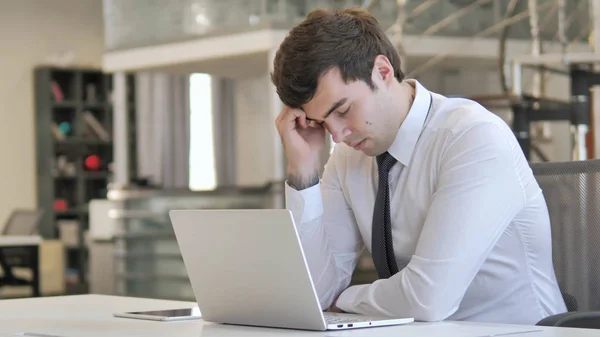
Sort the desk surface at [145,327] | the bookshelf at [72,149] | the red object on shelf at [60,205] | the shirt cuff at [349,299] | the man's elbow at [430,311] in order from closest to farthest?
the desk surface at [145,327] → the man's elbow at [430,311] → the shirt cuff at [349,299] → the bookshelf at [72,149] → the red object on shelf at [60,205]

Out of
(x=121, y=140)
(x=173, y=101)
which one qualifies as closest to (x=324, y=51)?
(x=121, y=140)

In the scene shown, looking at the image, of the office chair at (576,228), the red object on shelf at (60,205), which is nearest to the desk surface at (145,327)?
the office chair at (576,228)

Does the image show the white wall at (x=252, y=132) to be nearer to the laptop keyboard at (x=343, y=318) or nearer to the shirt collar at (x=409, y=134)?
the shirt collar at (x=409, y=134)

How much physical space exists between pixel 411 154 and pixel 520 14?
18.9ft

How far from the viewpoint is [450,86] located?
8828 mm

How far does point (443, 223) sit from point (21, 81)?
10074 mm

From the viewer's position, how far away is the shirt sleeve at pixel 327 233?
7.11ft

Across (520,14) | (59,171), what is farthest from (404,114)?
(59,171)

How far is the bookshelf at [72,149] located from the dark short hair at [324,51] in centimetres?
931

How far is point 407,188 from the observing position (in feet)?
6.79

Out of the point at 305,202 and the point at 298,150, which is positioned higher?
the point at 298,150

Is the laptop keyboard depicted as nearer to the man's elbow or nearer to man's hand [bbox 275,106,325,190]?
the man's elbow

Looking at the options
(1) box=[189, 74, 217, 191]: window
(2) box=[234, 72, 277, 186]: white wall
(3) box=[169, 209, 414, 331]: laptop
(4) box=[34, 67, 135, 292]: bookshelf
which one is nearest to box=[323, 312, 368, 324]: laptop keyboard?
(3) box=[169, 209, 414, 331]: laptop

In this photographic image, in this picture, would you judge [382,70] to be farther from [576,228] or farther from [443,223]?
[576,228]
